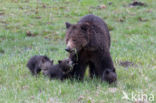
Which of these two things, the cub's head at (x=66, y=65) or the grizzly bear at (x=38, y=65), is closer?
the cub's head at (x=66, y=65)

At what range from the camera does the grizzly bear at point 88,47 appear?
22.7ft

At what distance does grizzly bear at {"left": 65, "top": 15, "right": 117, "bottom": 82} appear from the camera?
6934 millimetres

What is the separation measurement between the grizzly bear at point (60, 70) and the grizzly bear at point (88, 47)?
14cm

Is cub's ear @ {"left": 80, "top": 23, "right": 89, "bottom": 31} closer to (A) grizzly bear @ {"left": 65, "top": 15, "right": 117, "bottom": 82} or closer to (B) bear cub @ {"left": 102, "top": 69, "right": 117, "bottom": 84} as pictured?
(A) grizzly bear @ {"left": 65, "top": 15, "right": 117, "bottom": 82}

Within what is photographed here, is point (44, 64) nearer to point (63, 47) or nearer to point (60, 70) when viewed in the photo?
point (60, 70)

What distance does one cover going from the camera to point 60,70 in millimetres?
7543

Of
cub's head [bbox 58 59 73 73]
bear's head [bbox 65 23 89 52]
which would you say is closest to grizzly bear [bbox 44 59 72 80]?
cub's head [bbox 58 59 73 73]

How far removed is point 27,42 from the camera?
38.6 ft

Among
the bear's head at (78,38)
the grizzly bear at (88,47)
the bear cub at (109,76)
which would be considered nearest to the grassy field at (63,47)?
the bear cub at (109,76)

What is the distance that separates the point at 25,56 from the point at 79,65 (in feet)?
8.93

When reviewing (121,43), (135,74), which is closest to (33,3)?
(121,43)

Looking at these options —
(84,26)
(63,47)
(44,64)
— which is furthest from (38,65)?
(63,47)

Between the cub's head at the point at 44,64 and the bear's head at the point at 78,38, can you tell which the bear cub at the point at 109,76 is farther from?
the cub's head at the point at 44,64

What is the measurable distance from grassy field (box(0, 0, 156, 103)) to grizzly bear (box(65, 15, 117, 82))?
0.37 metres
